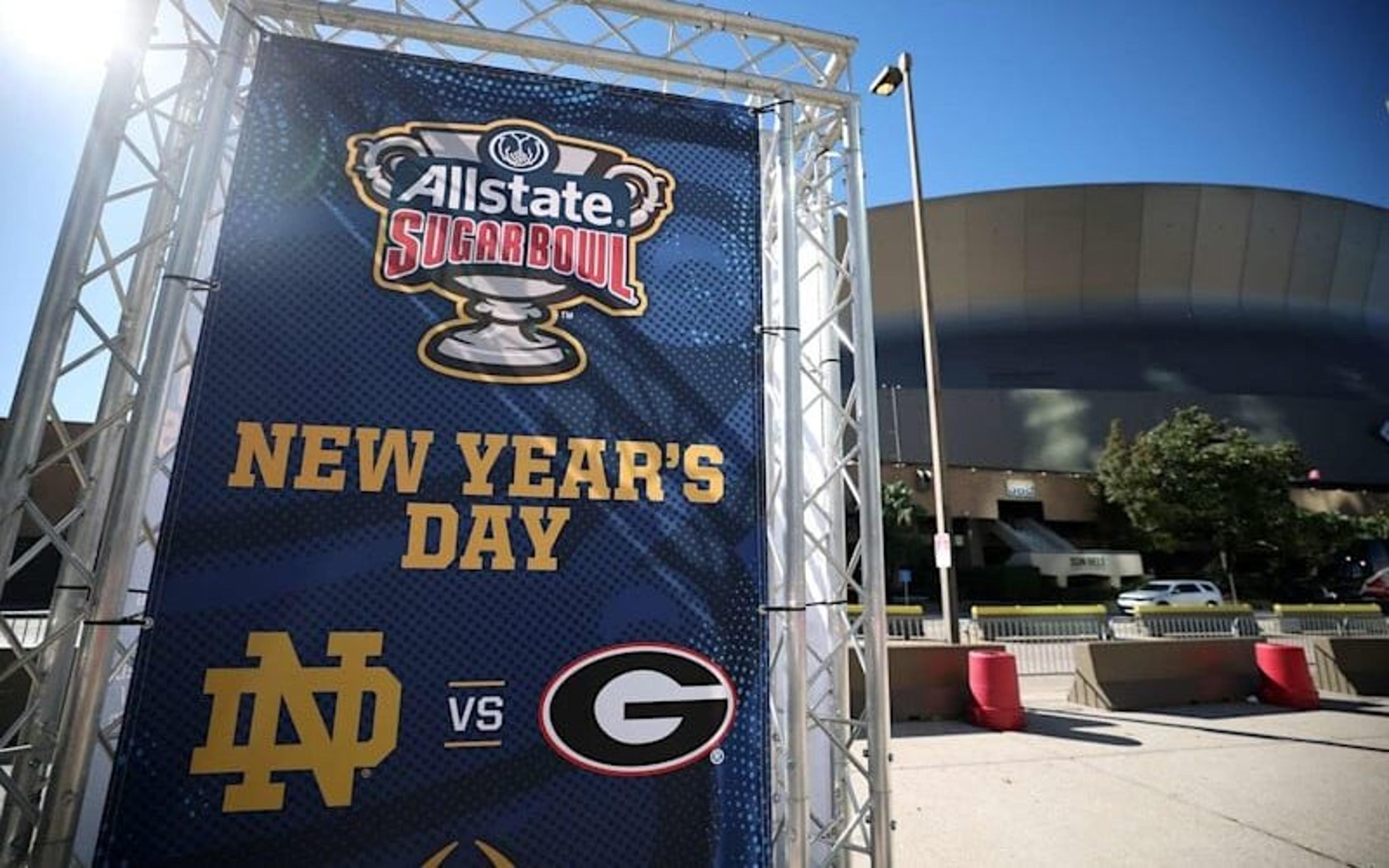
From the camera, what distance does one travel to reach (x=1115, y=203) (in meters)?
51.1

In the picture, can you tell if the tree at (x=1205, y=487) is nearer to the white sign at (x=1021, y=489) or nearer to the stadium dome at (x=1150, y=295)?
the white sign at (x=1021, y=489)

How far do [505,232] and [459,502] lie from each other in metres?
1.69

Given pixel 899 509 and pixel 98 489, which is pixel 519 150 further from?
pixel 899 509

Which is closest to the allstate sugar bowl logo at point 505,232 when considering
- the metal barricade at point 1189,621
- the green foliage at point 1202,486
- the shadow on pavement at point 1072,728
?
the shadow on pavement at point 1072,728

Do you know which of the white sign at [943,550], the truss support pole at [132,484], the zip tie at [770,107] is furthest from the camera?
the white sign at [943,550]

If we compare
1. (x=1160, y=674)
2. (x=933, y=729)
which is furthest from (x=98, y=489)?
(x=1160, y=674)

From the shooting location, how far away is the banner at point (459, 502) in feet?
10.5

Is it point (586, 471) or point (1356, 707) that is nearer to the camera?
point (586, 471)

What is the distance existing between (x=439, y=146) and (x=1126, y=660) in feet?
39.0

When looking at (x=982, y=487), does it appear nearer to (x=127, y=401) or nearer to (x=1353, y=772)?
(x=1353, y=772)

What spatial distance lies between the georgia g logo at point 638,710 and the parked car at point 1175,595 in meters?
27.7

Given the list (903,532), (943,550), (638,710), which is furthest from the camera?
(903,532)

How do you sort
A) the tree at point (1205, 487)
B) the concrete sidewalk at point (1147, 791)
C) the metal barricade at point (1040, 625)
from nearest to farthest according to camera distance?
the concrete sidewalk at point (1147, 791) < the metal barricade at point (1040, 625) < the tree at point (1205, 487)

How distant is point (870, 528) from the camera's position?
4.11m
